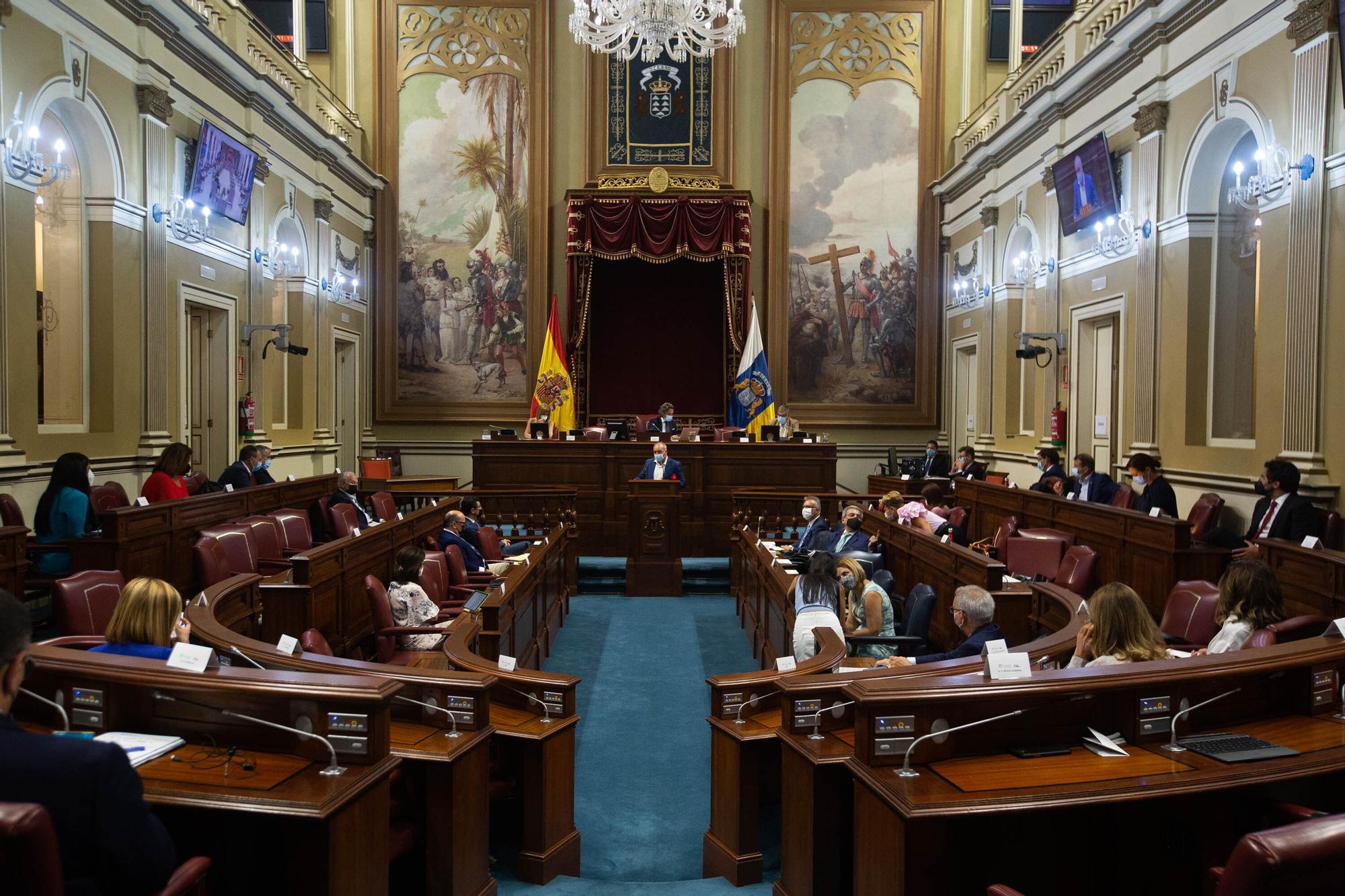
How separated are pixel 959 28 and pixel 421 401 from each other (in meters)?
11.3

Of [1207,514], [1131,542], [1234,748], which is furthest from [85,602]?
[1207,514]

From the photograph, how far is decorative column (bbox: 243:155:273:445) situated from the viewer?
1192 centimetres

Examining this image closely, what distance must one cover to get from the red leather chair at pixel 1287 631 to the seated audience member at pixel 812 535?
11.9 feet

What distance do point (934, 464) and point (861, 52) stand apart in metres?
7.38

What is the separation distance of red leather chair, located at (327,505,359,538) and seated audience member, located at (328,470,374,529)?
53 mm

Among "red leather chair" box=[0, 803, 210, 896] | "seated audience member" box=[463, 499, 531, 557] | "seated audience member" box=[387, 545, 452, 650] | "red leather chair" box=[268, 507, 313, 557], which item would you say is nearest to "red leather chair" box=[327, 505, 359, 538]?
"red leather chair" box=[268, 507, 313, 557]

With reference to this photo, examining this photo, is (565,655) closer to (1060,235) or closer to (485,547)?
(485,547)

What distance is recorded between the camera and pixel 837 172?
16.4 m

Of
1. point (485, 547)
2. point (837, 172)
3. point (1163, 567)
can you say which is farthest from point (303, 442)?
point (1163, 567)

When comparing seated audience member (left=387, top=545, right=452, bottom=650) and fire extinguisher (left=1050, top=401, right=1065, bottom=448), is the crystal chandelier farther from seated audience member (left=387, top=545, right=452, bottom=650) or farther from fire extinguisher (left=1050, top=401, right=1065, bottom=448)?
fire extinguisher (left=1050, top=401, right=1065, bottom=448)

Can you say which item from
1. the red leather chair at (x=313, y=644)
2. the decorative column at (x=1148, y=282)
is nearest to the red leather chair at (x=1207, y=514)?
the decorative column at (x=1148, y=282)

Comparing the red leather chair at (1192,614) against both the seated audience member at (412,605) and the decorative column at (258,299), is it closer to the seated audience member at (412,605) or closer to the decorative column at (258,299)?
the seated audience member at (412,605)

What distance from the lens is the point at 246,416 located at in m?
11.8

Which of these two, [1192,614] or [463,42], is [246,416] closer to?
[463,42]
